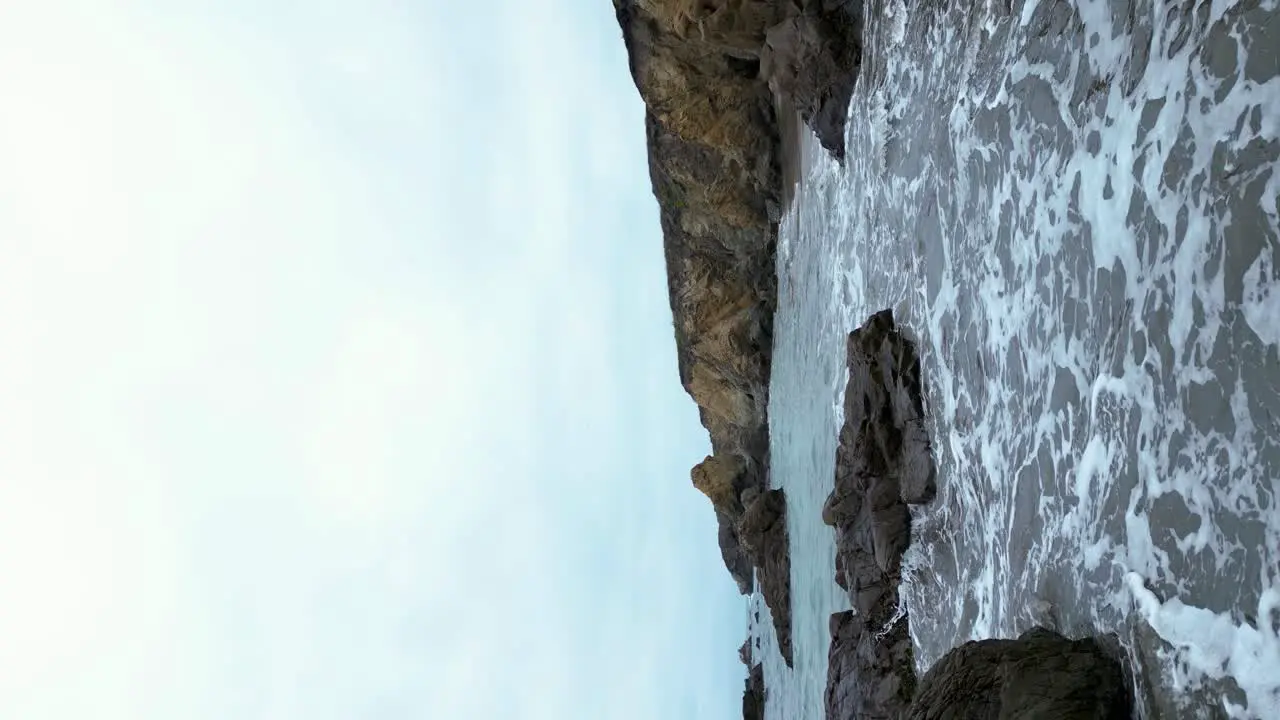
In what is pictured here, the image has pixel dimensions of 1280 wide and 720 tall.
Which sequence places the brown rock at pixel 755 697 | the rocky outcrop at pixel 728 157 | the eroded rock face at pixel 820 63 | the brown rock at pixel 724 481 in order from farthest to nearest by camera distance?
1. the brown rock at pixel 724 481
2. the brown rock at pixel 755 697
3. the rocky outcrop at pixel 728 157
4. the eroded rock face at pixel 820 63

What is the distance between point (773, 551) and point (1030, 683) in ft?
54.3

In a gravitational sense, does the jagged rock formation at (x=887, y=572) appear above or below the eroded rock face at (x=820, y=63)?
below

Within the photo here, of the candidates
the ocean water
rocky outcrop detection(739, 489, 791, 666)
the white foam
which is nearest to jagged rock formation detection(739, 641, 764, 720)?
rocky outcrop detection(739, 489, 791, 666)

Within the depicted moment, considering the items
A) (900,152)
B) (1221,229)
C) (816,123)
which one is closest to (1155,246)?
(1221,229)

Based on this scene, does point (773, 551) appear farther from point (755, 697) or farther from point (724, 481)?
point (724, 481)

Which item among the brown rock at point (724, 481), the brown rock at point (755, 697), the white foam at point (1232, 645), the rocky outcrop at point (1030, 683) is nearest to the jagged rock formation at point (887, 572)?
the rocky outcrop at point (1030, 683)

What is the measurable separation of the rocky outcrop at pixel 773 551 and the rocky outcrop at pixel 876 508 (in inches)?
280

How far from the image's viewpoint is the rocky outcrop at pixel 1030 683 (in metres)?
6.35

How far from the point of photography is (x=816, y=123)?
16.7m

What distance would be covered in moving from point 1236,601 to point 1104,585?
4.94 feet

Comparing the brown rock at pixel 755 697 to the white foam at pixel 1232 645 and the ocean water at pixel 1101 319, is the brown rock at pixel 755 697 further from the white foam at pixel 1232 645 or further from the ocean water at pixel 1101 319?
the white foam at pixel 1232 645

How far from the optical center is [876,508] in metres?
12.6

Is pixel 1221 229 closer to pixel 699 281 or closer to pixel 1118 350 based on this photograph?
pixel 1118 350

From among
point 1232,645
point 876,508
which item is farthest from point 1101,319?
point 876,508
